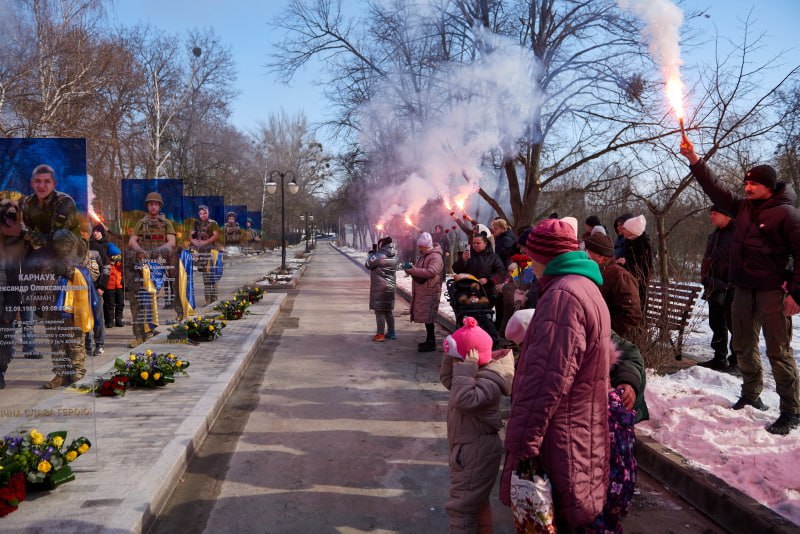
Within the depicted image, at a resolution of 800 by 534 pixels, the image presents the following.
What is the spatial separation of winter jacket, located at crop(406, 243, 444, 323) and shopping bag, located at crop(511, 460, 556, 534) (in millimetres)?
6514

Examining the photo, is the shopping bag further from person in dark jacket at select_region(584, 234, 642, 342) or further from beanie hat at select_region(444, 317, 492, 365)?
person in dark jacket at select_region(584, 234, 642, 342)

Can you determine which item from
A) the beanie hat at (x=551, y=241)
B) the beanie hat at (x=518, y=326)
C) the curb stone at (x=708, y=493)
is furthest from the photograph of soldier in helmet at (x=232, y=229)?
the beanie hat at (x=551, y=241)

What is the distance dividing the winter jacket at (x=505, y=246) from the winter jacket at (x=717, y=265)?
2.61m

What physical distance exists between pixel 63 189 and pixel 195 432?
2.26 meters

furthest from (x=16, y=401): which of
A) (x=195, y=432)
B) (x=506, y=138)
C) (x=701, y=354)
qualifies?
(x=506, y=138)

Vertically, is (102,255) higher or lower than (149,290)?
higher

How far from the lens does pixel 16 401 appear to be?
4.17 metres

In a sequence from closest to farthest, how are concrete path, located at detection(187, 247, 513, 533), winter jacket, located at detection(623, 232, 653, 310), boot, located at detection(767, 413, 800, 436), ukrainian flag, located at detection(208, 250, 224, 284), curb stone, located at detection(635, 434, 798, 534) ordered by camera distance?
curb stone, located at detection(635, 434, 798, 534), concrete path, located at detection(187, 247, 513, 533), boot, located at detection(767, 413, 800, 436), winter jacket, located at detection(623, 232, 653, 310), ukrainian flag, located at detection(208, 250, 224, 284)

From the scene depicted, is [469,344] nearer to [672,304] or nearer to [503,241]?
[672,304]

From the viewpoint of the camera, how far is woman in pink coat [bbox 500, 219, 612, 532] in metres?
2.32

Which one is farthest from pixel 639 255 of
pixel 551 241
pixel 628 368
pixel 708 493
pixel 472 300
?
pixel 551 241

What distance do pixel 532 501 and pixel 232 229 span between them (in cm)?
2056

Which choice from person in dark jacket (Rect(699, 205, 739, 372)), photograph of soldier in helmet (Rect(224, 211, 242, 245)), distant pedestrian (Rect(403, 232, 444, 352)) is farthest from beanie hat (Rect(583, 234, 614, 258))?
photograph of soldier in helmet (Rect(224, 211, 242, 245))

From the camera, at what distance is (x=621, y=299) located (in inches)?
169
